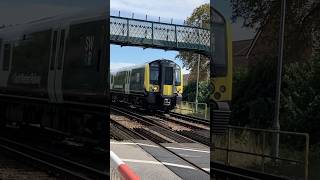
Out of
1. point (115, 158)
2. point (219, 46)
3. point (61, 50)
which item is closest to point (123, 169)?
point (115, 158)

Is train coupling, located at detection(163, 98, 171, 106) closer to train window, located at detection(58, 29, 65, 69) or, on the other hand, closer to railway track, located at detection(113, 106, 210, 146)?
railway track, located at detection(113, 106, 210, 146)

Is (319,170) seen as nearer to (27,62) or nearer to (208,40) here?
(208,40)

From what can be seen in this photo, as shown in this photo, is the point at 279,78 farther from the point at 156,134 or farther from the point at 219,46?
the point at 156,134

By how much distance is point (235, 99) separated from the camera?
172cm

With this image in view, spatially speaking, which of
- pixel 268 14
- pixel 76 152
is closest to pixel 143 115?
pixel 76 152

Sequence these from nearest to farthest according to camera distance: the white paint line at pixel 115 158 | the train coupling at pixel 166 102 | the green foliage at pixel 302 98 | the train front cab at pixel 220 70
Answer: the green foliage at pixel 302 98 → the white paint line at pixel 115 158 → the train front cab at pixel 220 70 → the train coupling at pixel 166 102

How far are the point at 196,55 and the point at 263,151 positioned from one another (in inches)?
18.3

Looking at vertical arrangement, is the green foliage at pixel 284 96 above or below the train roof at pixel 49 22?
below

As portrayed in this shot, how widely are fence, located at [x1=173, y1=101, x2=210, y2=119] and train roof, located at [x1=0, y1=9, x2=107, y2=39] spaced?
1.85 feet

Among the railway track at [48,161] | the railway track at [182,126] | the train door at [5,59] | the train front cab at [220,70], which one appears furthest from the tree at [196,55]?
the train door at [5,59]

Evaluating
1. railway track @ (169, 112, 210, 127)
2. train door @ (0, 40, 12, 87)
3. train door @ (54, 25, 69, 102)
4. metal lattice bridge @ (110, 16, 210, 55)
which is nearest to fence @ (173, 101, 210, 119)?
railway track @ (169, 112, 210, 127)

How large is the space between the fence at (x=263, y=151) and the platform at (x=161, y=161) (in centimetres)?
9

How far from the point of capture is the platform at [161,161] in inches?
68.9

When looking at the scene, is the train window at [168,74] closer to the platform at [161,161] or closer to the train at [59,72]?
the platform at [161,161]
